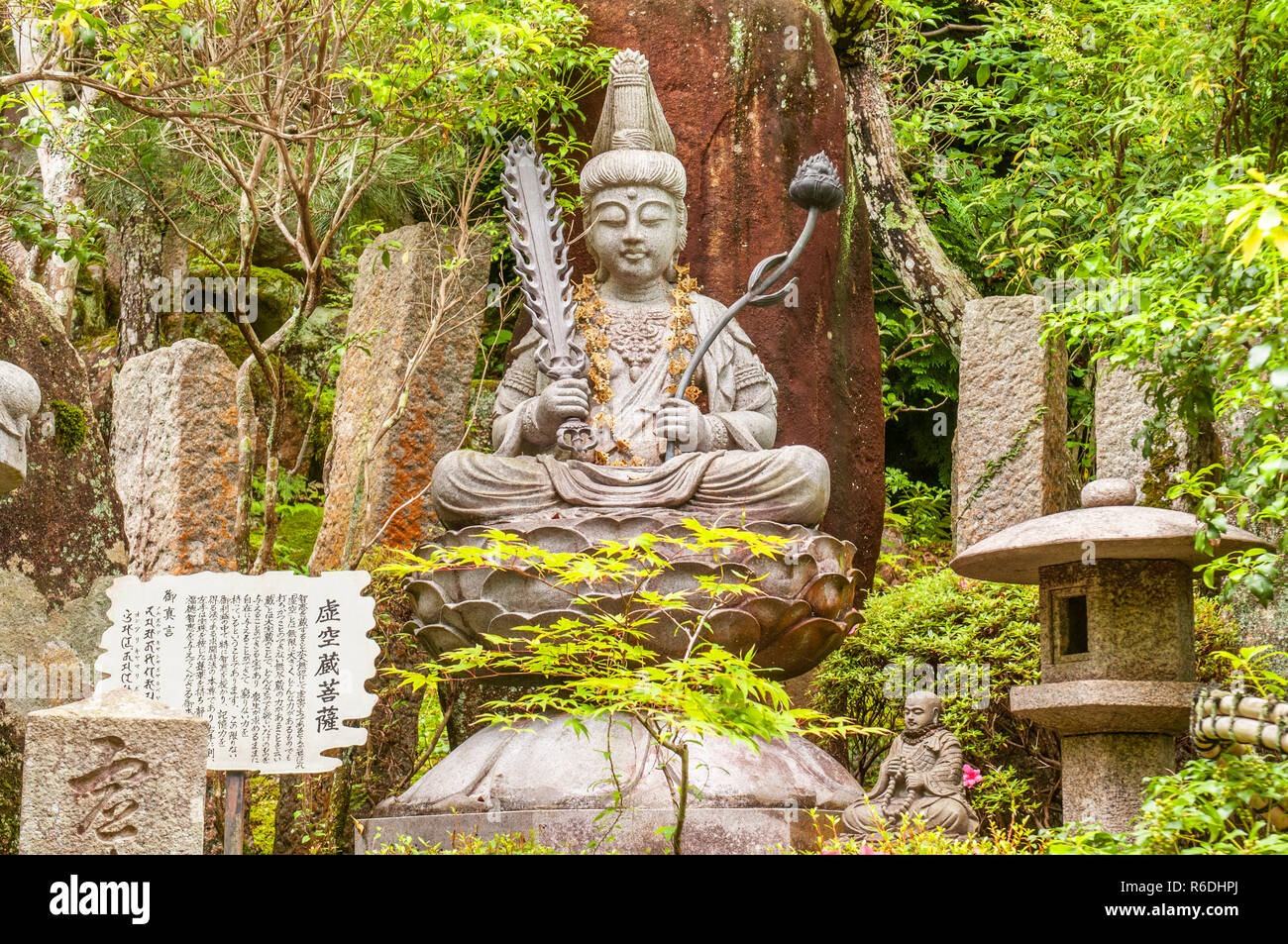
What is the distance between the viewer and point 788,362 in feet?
26.5

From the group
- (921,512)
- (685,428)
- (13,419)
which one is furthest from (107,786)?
(921,512)

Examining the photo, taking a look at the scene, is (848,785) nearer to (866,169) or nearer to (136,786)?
(136,786)

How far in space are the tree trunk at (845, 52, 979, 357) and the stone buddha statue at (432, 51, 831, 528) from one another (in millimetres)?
2709

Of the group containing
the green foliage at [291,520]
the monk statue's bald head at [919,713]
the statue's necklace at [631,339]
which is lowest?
the monk statue's bald head at [919,713]

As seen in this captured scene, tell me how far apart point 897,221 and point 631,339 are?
335 cm

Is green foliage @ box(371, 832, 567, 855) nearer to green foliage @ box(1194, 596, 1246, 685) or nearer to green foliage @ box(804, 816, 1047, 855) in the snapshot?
green foliage @ box(804, 816, 1047, 855)

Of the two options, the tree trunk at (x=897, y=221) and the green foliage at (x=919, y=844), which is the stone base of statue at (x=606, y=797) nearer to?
the green foliage at (x=919, y=844)

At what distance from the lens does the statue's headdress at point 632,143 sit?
273 inches

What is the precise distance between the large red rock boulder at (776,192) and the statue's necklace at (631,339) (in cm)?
105

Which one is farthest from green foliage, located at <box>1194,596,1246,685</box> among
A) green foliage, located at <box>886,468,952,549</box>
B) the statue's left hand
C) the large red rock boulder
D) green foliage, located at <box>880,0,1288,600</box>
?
green foliage, located at <box>886,468,952,549</box>

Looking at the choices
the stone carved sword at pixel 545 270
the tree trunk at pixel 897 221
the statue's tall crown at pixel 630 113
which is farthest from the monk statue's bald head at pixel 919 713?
the tree trunk at pixel 897 221

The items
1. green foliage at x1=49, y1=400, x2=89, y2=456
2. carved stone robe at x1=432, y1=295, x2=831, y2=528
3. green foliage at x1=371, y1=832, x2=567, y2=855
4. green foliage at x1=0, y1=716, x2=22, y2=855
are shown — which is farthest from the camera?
green foliage at x1=49, y1=400, x2=89, y2=456

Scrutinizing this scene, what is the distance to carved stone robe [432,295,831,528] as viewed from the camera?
6.05m

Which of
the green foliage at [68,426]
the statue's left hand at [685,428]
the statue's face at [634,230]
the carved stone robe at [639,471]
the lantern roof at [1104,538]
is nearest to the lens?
the lantern roof at [1104,538]
